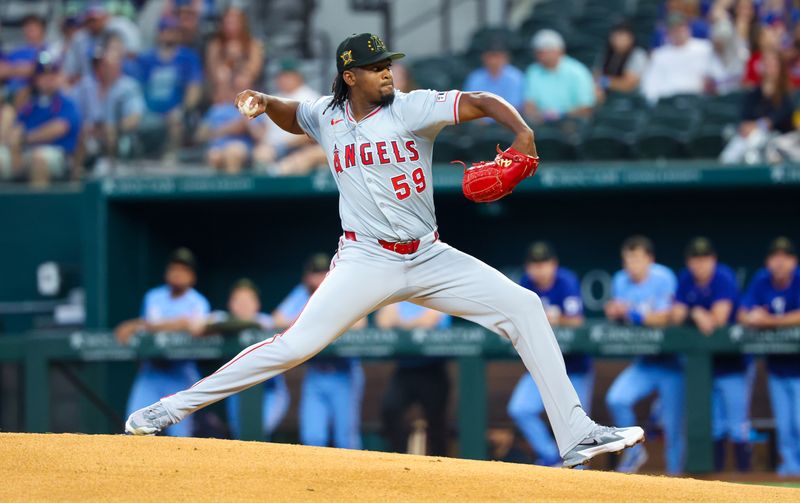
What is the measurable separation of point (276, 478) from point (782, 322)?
464 centimetres

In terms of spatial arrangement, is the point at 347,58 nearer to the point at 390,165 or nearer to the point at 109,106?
the point at 390,165

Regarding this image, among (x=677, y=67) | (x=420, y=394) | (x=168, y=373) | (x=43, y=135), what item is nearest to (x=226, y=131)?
(x=43, y=135)

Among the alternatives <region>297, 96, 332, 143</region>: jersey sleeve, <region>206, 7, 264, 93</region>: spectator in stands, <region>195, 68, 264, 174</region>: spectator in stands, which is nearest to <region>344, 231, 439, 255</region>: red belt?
<region>297, 96, 332, 143</region>: jersey sleeve

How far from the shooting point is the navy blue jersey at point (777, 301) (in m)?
8.63

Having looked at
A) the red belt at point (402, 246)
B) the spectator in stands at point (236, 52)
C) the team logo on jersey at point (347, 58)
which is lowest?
the red belt at point (402, 246)

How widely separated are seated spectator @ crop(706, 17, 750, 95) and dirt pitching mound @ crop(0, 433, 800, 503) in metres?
6.14

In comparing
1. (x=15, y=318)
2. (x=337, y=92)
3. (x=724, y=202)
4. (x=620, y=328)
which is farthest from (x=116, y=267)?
(x=337, y=92)

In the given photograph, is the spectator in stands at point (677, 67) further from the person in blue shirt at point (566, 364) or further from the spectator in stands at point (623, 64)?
the person in blue shirt at point (566, 364)

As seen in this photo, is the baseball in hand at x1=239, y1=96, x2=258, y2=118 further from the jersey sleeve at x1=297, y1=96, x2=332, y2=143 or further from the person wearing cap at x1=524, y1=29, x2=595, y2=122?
the person wearing cap at x1=524, y1=29, x2=595, y2=122

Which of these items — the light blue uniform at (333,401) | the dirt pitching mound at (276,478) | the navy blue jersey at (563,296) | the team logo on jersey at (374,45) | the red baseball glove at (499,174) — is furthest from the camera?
the light blue uniform at (333,401)

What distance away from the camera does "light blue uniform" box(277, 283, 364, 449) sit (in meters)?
9.06

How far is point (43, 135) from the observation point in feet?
37.0

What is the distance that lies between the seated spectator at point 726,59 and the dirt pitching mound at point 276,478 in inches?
242

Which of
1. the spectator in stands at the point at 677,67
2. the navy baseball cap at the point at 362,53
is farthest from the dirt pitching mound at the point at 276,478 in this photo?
the spectator in stands at the point at 677,67
